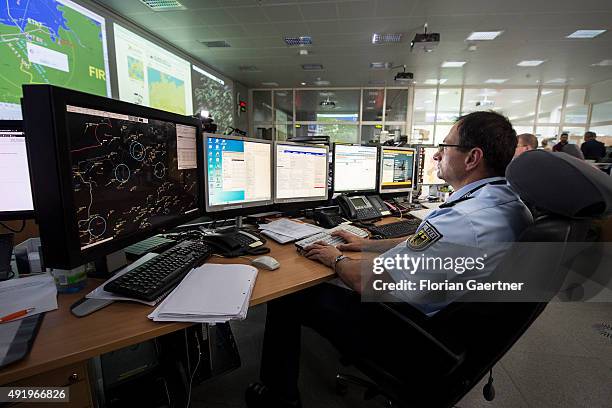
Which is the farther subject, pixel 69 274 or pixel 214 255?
pixel 214 255

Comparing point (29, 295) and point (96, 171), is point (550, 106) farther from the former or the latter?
point (29, 295)

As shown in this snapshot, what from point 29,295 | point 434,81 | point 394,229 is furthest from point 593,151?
point 29,295

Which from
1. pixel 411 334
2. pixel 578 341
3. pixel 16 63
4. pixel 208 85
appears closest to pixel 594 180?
pixel 411 334

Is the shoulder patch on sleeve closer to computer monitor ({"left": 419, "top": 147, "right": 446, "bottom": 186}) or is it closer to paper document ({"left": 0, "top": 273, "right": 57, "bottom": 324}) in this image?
paper document ({"left": 0, "top": 273, "right": 57, "bottom": 324})

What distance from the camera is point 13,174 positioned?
0.99m

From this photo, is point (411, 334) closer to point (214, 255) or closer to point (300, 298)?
point (300, 298)

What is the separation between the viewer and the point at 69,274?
0.83 metres

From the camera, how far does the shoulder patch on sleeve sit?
0.91m

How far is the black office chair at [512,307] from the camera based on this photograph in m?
0.65

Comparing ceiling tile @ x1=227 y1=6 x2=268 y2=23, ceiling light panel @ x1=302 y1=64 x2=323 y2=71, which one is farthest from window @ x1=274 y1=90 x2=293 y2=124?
ceiling tile @ x1=227 y1=6 x2=268 y2=23

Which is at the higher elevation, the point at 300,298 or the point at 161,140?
the point at 161,140

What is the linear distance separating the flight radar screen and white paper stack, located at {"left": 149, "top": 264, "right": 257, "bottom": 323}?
0.25 metres

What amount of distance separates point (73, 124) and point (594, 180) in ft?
3.91

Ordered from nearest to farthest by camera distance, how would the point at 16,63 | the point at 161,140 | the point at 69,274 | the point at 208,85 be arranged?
the point at 69,274 → the point at 161,140 → the point at 16,63 → the point at 208,85
